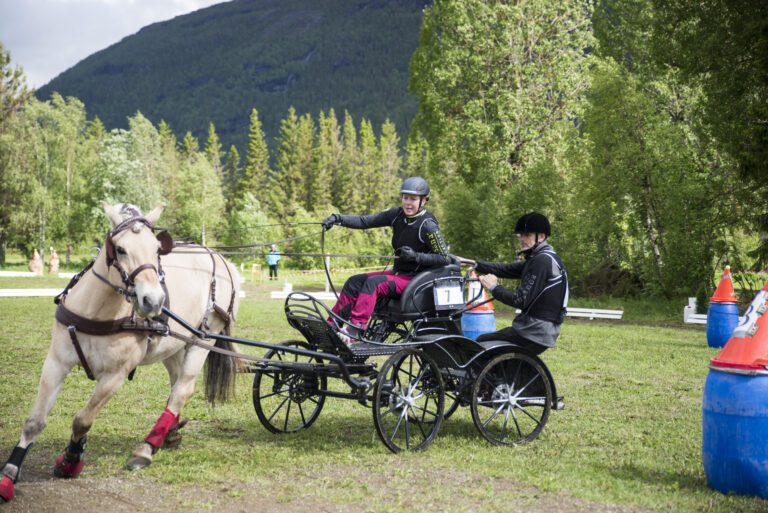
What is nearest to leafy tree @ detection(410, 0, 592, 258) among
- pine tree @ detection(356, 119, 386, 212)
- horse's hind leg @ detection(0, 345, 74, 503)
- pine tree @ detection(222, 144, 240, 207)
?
horse's hind leg @ detection(0, 345, 74, 503)

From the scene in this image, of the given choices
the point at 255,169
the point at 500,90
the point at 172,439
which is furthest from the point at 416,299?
the point at 255,169

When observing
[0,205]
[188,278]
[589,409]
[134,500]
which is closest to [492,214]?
[589,409]

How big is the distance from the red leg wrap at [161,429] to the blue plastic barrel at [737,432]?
4.11 metres

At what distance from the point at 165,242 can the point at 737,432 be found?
13.8 feet

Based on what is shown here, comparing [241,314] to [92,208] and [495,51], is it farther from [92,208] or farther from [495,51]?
[92,208]

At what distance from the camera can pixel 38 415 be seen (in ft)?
17.6

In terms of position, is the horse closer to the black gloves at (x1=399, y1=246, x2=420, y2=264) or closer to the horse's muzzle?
the horse's muzzle

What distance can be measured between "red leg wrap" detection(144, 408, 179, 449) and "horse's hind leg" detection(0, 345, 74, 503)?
3.14 ft

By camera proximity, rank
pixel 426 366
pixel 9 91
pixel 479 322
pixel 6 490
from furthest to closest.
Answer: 1. pixel 9 91
2. pixel 479 322
3. pixel 426 366
4. pixel 6 490

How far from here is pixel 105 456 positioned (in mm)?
6379

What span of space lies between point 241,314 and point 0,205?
37142 mm

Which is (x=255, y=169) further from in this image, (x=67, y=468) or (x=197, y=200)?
(x=67, y=468)

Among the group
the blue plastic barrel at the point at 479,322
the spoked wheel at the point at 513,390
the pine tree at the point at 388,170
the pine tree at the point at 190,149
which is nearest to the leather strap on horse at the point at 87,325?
the spoked wheel at the point at 513,390

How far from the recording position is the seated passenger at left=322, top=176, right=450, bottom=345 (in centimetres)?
679
